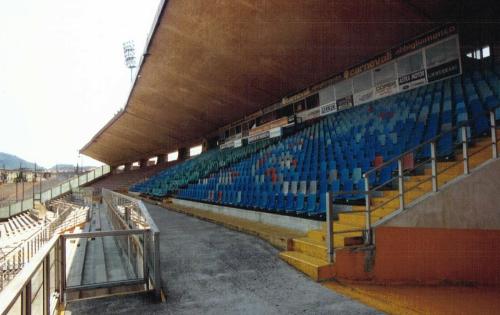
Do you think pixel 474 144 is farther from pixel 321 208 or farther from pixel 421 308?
pixel 421 308

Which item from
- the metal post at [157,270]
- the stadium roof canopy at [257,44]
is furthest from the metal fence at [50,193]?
the metal post at [157,270]

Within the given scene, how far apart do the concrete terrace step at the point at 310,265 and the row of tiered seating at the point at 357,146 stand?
1.12m

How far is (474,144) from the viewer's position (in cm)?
582

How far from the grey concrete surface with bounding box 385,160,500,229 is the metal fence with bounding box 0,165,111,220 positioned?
3777 centimetres

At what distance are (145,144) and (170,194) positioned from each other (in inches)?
752

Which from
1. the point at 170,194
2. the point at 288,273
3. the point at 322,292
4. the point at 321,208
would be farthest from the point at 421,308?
the point at 170,194

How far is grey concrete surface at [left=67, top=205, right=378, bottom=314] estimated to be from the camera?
3512 mm

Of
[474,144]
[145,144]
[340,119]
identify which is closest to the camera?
[474,144]

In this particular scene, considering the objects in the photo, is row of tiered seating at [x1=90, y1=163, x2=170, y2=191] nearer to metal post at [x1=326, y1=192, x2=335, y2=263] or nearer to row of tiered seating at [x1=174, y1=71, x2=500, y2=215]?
row of tiered seating at [x1=174, y1=71, x2=500, y2=215]

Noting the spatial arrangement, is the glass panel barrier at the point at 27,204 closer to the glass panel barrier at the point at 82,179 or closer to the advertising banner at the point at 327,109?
the glass panel barrier at the point at 82,179

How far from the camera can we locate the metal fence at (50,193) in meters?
33.1

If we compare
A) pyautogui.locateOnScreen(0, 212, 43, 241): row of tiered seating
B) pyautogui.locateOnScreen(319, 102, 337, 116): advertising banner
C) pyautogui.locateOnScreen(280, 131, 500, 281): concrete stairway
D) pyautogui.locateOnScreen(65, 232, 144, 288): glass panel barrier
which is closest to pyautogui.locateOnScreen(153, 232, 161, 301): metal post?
pyautogui.locateOnScreen(65, 232, 144, 288): glass panel barrier

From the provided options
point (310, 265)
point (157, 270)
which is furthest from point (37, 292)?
point (310, 265)

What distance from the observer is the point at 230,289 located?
4.04m
